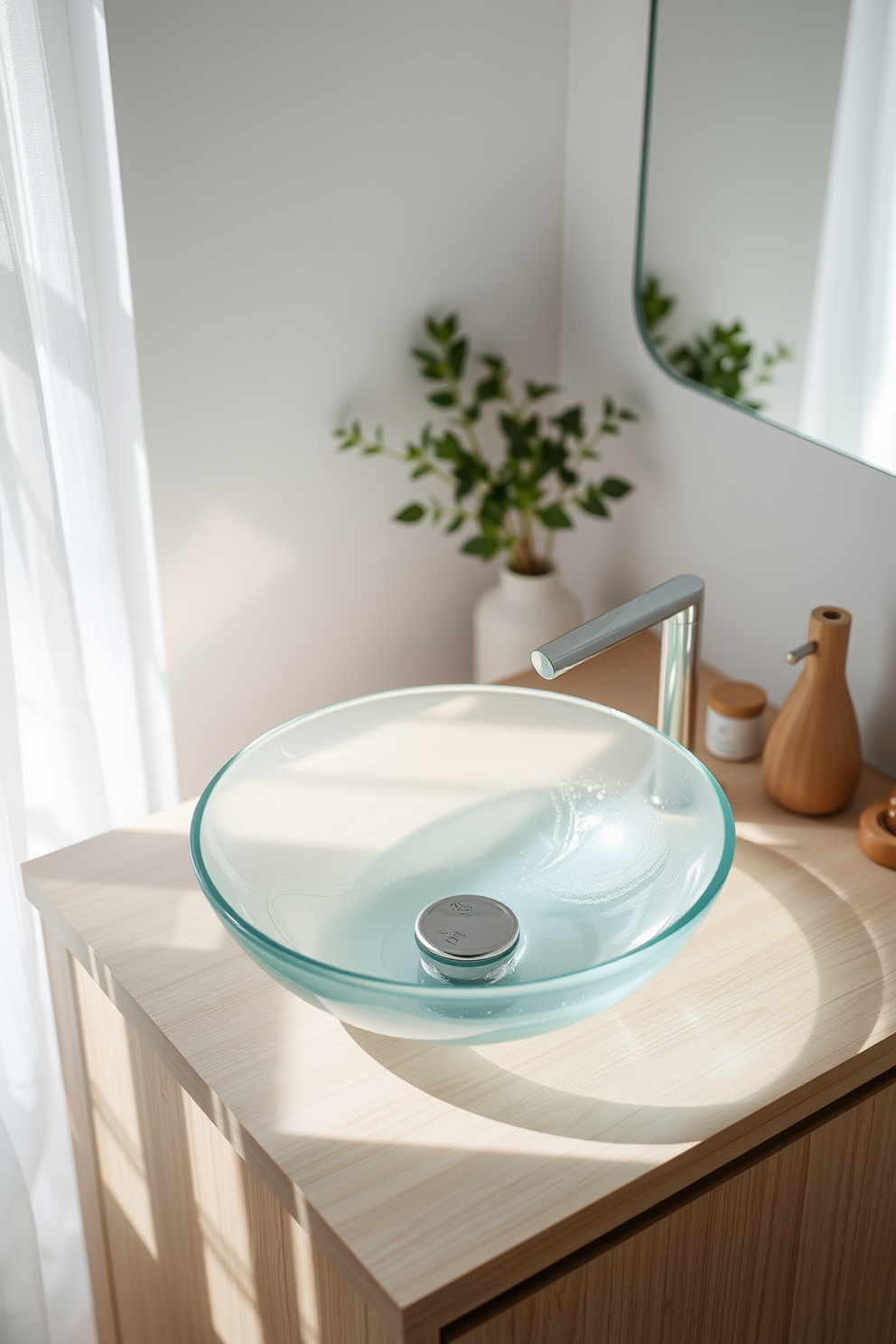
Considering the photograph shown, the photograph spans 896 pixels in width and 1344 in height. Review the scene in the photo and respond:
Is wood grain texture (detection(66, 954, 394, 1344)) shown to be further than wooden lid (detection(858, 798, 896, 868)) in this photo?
No

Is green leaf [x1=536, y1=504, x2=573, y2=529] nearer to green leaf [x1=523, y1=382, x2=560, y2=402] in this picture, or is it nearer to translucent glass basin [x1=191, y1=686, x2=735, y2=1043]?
green leaf [x1=523, y1=382, x2=560, y2=402]

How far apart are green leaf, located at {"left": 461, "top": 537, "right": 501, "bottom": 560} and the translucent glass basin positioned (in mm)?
295

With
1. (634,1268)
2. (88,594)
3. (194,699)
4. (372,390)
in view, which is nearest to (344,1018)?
(634,1268)

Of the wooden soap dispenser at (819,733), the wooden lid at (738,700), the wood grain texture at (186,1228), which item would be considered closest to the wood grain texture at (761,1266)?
the wood grain texture at (186,1228)

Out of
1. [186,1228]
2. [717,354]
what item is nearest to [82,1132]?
[186,1228]

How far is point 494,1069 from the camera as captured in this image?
3.18ft

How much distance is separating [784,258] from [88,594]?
29.9 inches

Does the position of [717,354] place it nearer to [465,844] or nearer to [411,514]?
[411,514]

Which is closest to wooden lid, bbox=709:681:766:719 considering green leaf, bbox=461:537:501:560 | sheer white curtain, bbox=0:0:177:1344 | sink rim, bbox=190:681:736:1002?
sink rim, bbox=190:681:736:1002

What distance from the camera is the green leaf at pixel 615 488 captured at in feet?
4.91

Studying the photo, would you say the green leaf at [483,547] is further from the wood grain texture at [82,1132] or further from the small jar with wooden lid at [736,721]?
the wood grain texture at [82,1132]

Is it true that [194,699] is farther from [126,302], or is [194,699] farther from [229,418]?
[126,302]

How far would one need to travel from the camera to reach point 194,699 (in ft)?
4.98

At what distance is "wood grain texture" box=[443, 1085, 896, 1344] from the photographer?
906mm
